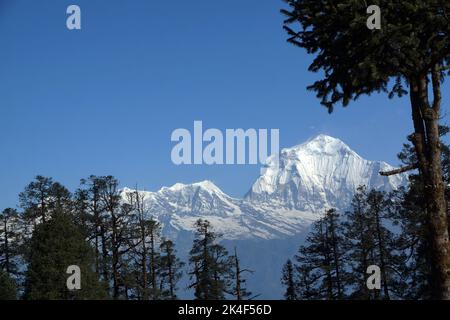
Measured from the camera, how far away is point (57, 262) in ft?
87.4

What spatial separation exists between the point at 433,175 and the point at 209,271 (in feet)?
114

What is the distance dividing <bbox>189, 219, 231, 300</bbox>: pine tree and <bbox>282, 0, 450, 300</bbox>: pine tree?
31.5 m

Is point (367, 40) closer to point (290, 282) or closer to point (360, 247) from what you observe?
point (360, 247)

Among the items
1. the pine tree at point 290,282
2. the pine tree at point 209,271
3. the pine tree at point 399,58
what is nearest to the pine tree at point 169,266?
the pine tree at point 209,271

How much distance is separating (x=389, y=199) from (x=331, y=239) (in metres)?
7.40

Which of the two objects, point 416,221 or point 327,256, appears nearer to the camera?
point 416,221

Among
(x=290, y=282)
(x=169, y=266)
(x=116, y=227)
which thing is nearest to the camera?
(x=116, y=227)

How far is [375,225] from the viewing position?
40.1 meters

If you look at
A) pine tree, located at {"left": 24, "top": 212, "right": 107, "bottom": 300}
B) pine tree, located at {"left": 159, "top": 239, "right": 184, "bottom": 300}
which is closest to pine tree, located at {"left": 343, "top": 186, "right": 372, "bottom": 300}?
pine tree, located at {"left": 159, "top": 239, "right": 184, "bottom": 300}

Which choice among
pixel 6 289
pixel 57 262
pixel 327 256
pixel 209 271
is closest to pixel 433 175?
pixel 57 262

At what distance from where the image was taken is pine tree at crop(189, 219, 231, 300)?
44.9 metres

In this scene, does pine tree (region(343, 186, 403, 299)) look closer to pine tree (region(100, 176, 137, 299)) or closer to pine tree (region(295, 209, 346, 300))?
pine tree (region(295, 209, 346, 300))
